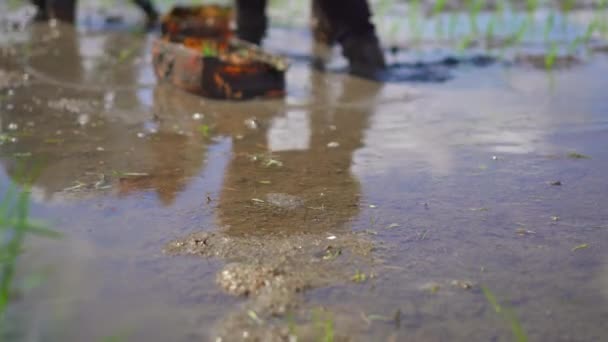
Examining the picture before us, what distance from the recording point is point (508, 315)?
5.29 feet

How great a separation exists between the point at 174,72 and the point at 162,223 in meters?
2.22

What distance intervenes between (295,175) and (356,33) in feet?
7.53

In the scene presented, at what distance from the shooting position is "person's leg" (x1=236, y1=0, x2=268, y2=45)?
5363 millimetres

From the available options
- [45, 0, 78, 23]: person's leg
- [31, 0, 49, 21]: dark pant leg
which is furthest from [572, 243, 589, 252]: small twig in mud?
[31, 0, 49, 21]: dark pant leg

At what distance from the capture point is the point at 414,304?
167 cm

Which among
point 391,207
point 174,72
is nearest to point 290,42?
point 174,72

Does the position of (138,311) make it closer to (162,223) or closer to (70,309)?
(70,309)

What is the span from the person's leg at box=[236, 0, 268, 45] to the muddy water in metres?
1.39

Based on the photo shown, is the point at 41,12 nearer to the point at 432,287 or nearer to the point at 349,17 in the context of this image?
the point at 349,17

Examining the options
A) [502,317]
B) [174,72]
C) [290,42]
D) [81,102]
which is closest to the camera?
[502,317]

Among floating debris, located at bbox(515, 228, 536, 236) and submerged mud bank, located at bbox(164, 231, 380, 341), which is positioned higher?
floating debris, located at bbox(515, 228, 536, 236)

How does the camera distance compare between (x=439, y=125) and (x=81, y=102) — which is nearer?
(x=439, y=125)

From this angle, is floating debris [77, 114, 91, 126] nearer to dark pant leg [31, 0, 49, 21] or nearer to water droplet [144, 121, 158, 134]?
water droplet [144, 121, 158, 134]

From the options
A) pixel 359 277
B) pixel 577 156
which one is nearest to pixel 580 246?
pixel 359 277
